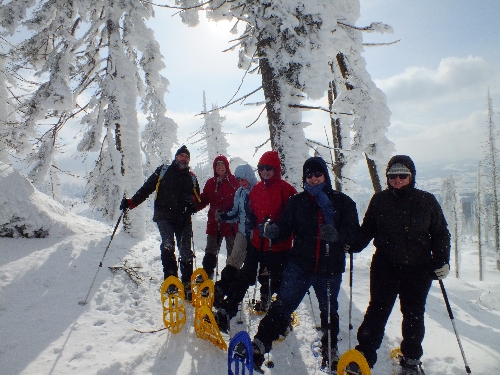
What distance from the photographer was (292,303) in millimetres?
3529

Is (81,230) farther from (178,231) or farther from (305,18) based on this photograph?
(305,18)

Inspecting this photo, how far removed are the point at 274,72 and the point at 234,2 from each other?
1.95 meters

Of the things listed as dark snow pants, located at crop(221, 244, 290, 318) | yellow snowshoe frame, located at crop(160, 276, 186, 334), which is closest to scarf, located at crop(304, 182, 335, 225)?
dark snow pants, located at crop(221, 244, 290, 318)

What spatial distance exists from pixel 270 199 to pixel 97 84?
8.13 metres

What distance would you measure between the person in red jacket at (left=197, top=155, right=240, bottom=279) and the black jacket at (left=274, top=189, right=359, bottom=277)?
203 centimetres

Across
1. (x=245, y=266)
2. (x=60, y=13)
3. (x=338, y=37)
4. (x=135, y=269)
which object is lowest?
(x=135, y=269)

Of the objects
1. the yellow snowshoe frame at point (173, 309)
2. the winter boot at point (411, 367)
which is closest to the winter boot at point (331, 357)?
the winter boot at point (411, 367)

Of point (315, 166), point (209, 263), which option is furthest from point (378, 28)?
point (209, 263)

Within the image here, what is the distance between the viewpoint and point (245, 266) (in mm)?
4305

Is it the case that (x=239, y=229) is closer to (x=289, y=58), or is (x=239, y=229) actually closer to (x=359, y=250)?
(x=359, y=250)

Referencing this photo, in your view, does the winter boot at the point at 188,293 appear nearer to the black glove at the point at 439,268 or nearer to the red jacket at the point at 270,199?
the red jacket at the point at 270,199

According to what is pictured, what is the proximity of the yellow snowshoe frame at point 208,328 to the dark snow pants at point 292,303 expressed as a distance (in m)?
0.57

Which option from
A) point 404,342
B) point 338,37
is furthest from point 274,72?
point 404,342

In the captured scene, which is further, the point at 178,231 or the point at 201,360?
the point at 178,231
